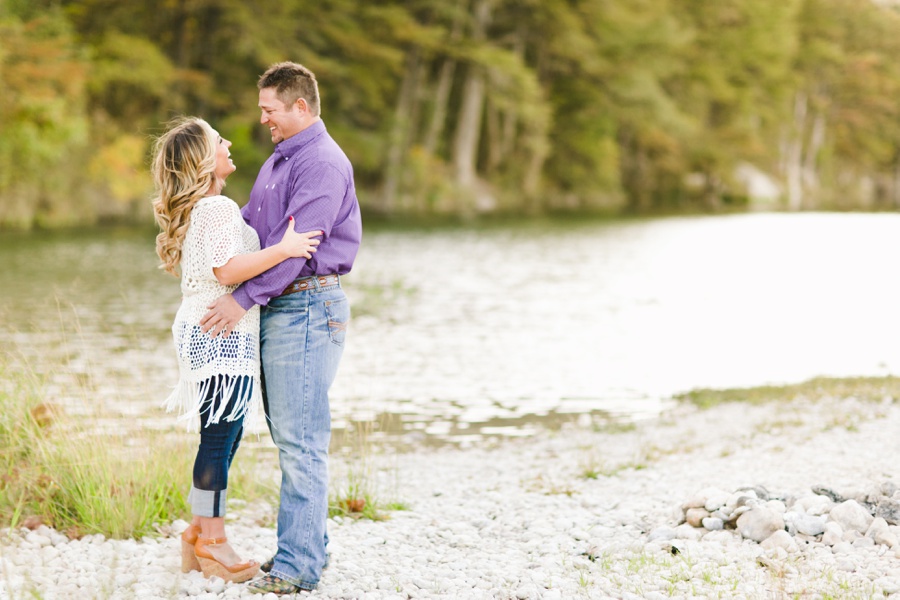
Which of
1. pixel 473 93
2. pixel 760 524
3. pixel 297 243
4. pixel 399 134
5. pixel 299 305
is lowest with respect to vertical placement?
pixel 760 524

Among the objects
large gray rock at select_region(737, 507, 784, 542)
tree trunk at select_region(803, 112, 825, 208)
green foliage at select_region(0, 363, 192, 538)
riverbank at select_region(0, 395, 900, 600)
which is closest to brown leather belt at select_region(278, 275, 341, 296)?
riverbank at select_region(0, 395, 900, 600)

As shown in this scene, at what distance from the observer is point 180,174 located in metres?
4.38

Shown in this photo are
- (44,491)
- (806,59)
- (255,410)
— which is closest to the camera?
(255,410)

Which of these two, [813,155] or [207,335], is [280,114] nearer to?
[207,335]

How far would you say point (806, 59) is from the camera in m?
77.4

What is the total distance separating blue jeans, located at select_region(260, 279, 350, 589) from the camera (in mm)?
4457

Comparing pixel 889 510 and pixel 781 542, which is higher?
pixel 889 510

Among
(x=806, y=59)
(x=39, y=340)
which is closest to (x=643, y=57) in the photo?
(x=806, y=59)

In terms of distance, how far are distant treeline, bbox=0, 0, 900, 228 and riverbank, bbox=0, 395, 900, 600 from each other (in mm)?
12629

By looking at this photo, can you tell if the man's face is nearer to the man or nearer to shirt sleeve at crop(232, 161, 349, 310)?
the man

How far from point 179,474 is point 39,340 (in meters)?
7.37

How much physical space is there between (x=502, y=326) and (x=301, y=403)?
11.7 meters

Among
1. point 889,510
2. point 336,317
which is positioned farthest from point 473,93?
point 336,317

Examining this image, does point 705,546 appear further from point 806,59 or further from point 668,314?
point 806,59
